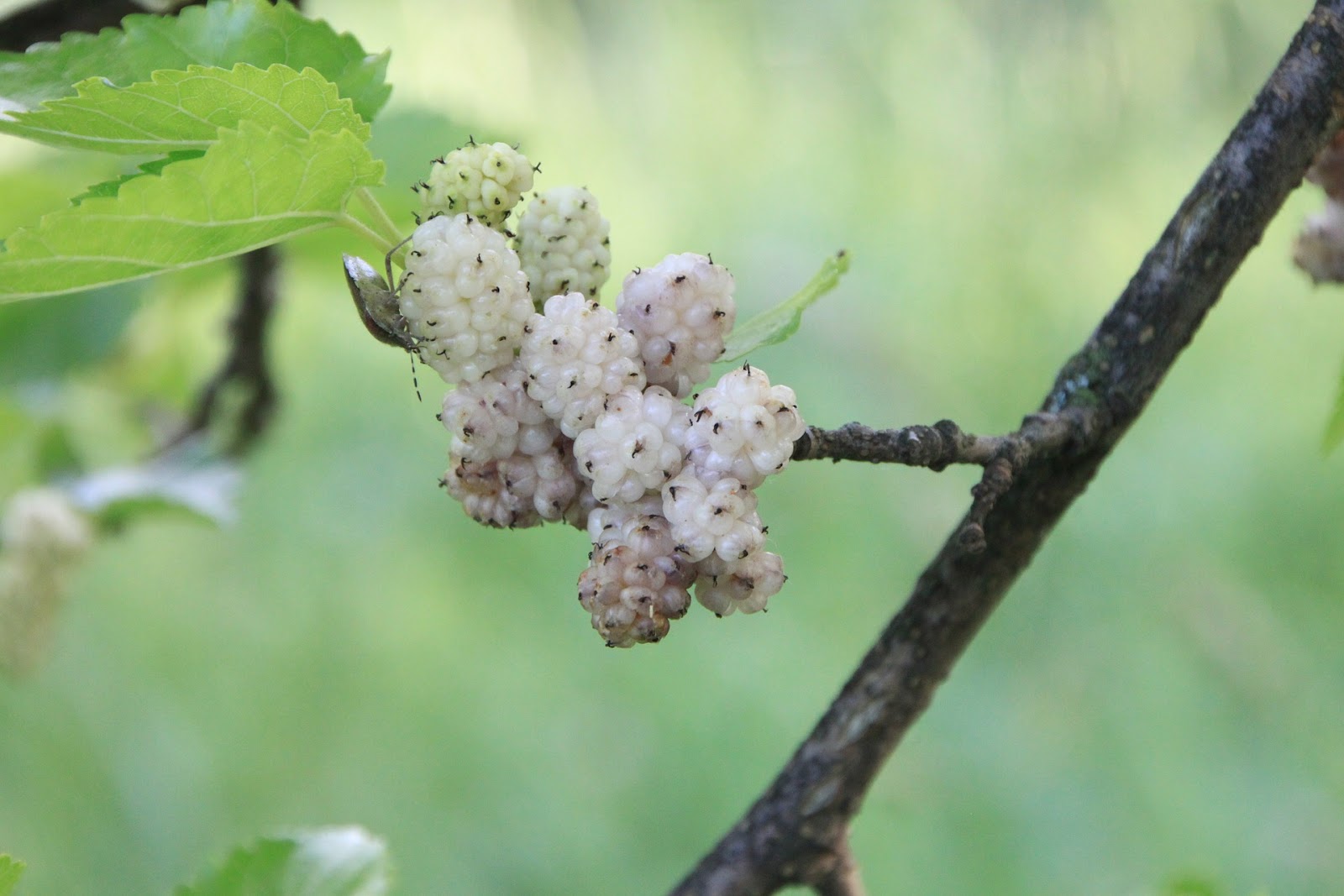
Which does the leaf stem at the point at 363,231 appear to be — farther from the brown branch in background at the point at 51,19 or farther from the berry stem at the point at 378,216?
the brown branch in background at the point at 51,19

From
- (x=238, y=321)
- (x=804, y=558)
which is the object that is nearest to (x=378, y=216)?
(x=238, y=321)

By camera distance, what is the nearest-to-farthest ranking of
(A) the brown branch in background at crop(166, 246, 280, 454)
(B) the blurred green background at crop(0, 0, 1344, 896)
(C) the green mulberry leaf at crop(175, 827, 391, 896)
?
(C) the green mulberry leaf at crop(175, 827, 391, 896) < (A) the brown branch in background at crop(166, 246, 280, 454) < (B) the blurred green background at crop(0, 0, 1344, 896)

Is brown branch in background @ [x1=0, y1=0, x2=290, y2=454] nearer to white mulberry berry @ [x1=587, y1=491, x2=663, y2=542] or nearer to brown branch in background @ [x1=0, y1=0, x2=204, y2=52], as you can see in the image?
brown branch in background @ [x1=0, y1=0, x2=204, y2=52]

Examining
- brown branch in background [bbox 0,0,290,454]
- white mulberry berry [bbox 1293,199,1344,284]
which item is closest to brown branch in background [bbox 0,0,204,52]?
brown branch in background [bbox 0,0,290,454]

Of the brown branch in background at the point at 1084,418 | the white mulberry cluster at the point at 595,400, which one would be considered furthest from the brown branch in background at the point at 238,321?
the brown branch in background at the point at 1084,418

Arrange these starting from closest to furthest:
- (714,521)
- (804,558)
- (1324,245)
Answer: (714,521)
(1324,245)
(804,558)

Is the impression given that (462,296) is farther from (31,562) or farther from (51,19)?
(31,562)

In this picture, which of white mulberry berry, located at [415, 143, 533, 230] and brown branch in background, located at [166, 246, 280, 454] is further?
brown branch in background, located at [166, 246, 280, 454]
